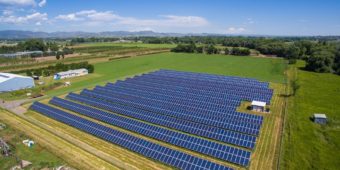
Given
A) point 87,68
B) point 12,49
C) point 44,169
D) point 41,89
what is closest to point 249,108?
point 44,169

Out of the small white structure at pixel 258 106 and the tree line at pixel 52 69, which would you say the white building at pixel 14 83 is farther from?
the small white structure at pixel 258 106

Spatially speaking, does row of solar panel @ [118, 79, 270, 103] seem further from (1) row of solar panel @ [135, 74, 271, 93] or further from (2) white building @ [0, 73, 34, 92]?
(2) white building @ [0, 73, 34, 92]

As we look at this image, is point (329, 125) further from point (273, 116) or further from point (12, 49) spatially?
point (12, 49)

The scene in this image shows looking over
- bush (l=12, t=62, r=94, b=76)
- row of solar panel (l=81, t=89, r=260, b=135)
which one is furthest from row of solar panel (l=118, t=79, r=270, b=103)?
bush (l=12, t=62, r=94, b=76)

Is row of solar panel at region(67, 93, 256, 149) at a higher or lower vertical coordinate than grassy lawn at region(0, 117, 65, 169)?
higher

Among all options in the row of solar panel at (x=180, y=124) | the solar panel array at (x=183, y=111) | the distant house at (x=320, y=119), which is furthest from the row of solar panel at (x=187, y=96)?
the distant house at (x=320, y=119)

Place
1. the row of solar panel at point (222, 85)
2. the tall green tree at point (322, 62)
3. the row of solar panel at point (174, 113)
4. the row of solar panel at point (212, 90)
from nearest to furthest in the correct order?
the row of solar panel at point (174, 113), the row of solar panel at point (212, 90), the row of solar panel at point (222, 85), the tall green tree at point (322, 62)

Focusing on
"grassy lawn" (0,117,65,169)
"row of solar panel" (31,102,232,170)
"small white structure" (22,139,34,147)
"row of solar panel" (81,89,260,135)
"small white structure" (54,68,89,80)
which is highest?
"small white structure" (54,68,89,80)
